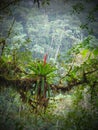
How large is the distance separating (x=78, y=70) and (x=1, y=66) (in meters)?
1.39

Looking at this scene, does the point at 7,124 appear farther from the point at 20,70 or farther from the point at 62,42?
the point at 62,42

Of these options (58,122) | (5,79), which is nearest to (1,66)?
(5,79)

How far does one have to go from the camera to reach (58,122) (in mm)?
5141

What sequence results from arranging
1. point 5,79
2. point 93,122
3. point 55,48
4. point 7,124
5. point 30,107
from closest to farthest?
point 5,79 → point 30,107 → point 93,122 → point 7,124 → point 55,48

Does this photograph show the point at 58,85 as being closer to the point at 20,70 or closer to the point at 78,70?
the point at 78,70

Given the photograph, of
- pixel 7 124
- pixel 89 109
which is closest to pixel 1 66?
pixel 7 124

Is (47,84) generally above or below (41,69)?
below

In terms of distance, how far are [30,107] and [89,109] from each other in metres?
1.63

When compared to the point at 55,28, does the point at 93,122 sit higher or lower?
lower

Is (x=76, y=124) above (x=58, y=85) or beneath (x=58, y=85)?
beneath

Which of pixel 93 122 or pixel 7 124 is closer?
pixel 93 122

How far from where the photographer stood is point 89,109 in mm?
5176

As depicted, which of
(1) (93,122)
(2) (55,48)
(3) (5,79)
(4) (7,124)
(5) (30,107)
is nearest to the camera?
(3) (5,79)

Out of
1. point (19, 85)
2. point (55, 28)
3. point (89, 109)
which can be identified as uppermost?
point (55, 28)
